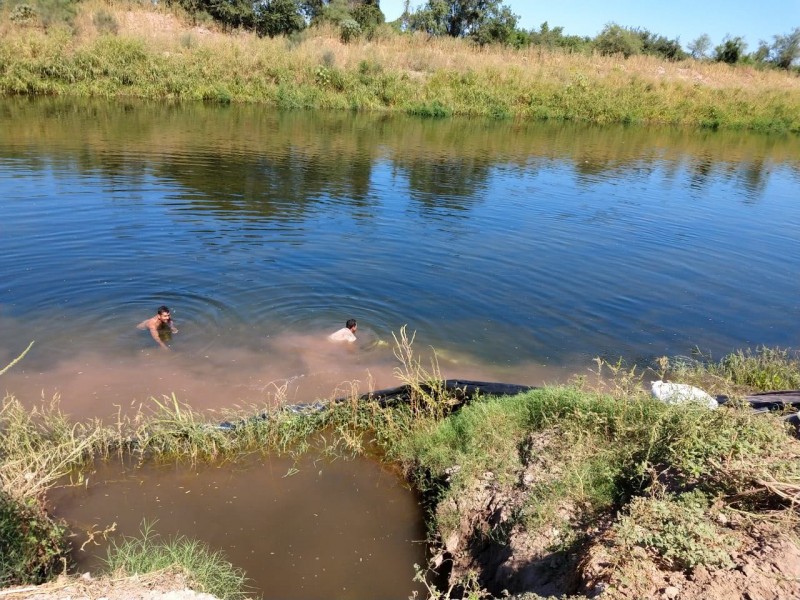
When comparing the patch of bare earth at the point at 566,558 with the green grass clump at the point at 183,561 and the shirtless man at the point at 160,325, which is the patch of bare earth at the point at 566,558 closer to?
the green grass clump at the point at 183,561

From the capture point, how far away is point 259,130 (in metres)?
22.1

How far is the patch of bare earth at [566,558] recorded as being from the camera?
10.2 ft

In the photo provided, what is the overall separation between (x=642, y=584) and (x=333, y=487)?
3.03 meters

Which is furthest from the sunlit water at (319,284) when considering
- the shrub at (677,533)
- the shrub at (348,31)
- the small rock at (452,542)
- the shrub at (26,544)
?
the shrub at (348,31)

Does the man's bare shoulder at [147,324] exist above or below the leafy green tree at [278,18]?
below

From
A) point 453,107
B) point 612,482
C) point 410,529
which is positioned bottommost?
point 410,529

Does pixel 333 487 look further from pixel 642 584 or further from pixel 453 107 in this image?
pixel 453 107

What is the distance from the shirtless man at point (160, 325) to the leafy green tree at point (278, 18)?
31090 millimetres

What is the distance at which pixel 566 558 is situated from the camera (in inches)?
151

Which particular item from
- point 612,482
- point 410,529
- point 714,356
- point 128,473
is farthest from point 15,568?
point 714,356

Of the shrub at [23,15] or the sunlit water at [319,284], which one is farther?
the shrub at [23,15]

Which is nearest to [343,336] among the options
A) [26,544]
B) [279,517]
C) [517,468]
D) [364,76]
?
[279,517]

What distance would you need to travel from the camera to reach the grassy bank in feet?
87.1

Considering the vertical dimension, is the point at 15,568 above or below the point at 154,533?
above
